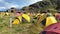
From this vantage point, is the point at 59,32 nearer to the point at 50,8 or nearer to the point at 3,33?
the point at 3,33

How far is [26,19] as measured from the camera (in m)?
14.7

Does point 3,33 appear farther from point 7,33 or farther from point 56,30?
point 56,30

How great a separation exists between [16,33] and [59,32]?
404cm

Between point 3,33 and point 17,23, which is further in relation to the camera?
point 17,23

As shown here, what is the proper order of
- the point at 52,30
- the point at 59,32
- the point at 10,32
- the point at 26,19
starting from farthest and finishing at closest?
the point at 26,19, the point at 10,32, the point at 52,30, the point at 59,32

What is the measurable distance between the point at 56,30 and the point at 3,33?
4040 mm

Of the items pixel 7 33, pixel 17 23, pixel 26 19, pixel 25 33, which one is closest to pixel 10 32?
pixel 7 33

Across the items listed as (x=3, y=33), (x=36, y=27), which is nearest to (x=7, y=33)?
(x=3, y=33)

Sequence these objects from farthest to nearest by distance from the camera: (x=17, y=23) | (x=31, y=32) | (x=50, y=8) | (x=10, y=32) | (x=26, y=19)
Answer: (x=50, y=8), (x=26, y=19), (x=17, y=23), (x=10, y=32), (x=31, y=32)

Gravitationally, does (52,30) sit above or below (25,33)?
above

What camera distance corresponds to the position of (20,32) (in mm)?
9984

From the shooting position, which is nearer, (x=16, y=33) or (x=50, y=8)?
(x=16, y=33)

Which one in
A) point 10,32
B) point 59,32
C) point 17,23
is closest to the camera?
point 59,32

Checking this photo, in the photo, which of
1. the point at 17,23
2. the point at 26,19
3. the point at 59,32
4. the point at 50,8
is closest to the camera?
the point at 59,32
